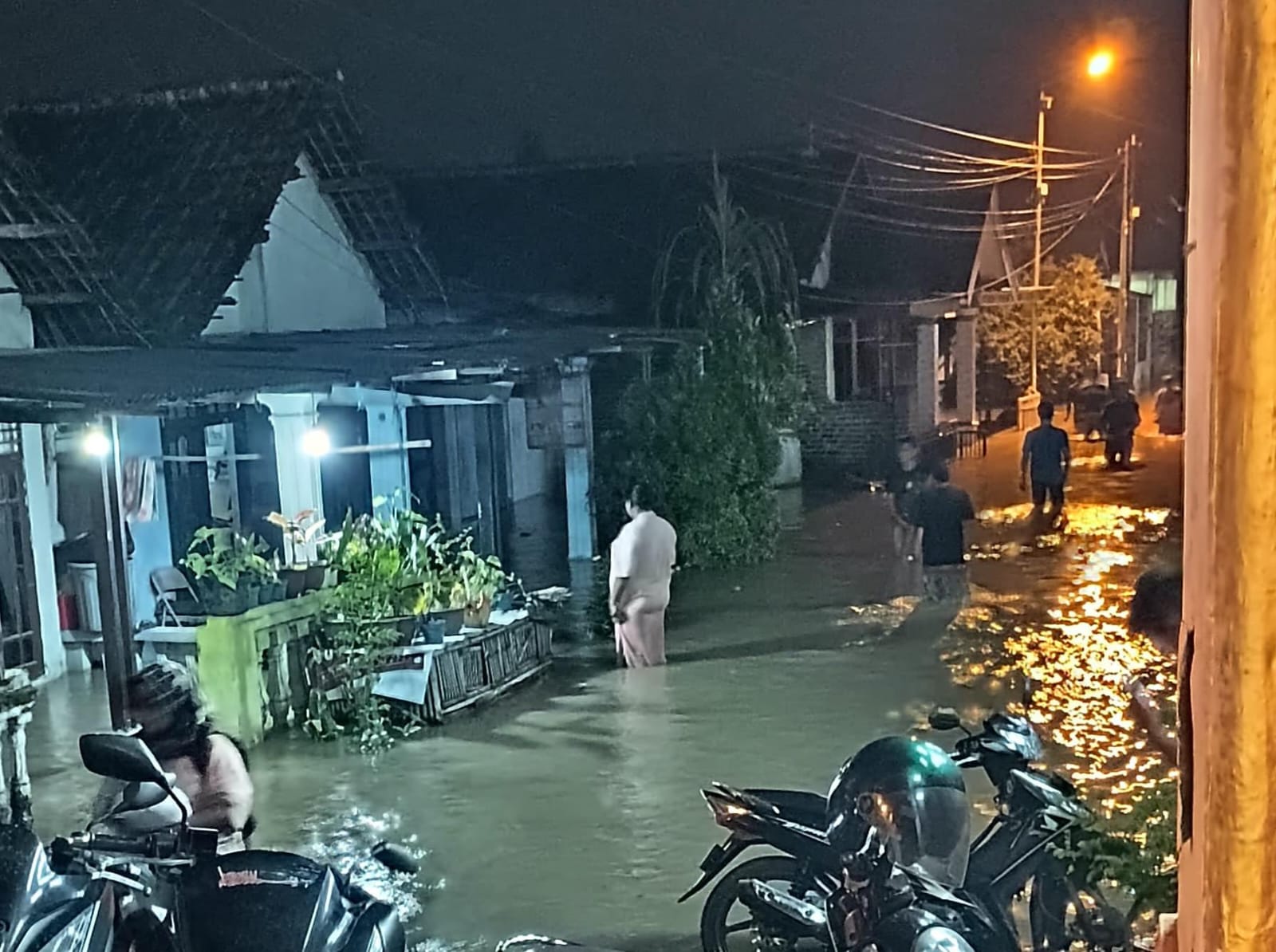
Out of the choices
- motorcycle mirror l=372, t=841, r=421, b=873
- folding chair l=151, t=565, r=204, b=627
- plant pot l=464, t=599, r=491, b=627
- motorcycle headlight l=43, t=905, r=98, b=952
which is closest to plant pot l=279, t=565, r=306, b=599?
folding chair l=151, t=565, r=204, b=627

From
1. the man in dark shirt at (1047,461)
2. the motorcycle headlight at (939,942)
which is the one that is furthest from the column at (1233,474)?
the man in dark shirt at (1047,461)

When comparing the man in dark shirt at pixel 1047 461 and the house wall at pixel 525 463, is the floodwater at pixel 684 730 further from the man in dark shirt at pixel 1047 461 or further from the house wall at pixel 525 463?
the house wall at pixel 525 463

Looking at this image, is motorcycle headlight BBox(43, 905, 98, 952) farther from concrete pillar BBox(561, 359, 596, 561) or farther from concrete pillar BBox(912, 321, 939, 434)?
concrete pillar BBox(912, 321, 939, 434)

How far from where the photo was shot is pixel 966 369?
4.35 ft

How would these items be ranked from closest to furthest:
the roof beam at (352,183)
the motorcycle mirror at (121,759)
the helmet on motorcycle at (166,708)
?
the motorcycle mirror at (121,759)
the helmet on motorcycle at (166,708)
the roof beam at (352,183)

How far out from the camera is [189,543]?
1535 millimetres

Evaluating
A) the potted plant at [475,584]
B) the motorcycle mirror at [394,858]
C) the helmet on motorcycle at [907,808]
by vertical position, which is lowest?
the motorcycle mirror at [394,858]

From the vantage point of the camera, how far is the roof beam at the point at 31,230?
5.42 feet

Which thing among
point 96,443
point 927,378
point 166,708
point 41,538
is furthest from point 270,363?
point 927,378

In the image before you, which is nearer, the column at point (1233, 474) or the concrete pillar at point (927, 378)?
the column at point (1233, 474)

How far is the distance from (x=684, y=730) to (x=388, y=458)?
51 centimetres

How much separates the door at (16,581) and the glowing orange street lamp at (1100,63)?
1.32 meters

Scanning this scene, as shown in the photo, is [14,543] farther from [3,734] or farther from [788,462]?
[788,462]

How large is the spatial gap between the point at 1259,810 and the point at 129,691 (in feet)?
4.54
